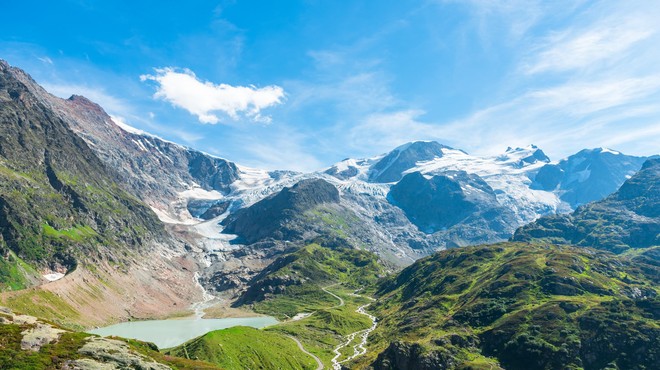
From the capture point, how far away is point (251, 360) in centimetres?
17538

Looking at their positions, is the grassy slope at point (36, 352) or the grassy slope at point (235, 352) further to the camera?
the grassy slope at point (235, 352)

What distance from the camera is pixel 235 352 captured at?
174 metres

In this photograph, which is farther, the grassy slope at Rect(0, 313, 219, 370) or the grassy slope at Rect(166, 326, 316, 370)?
the grassy slope at Rect(166, 326, 316, 370)

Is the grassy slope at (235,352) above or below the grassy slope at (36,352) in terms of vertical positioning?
below

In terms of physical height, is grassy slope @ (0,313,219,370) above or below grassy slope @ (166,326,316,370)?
above

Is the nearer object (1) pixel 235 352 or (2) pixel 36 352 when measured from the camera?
(2) pixel 36 352

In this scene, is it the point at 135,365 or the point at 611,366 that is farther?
the point at 611,366

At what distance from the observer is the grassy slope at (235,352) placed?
163 metres

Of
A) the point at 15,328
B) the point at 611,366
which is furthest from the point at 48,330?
the point at 611,366

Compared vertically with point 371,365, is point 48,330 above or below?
above

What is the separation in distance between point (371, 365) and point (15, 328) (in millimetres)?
138980

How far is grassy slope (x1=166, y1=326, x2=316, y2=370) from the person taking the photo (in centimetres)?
16262

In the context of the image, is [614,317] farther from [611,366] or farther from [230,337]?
[230,337]

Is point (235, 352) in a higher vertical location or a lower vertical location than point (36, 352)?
lower
